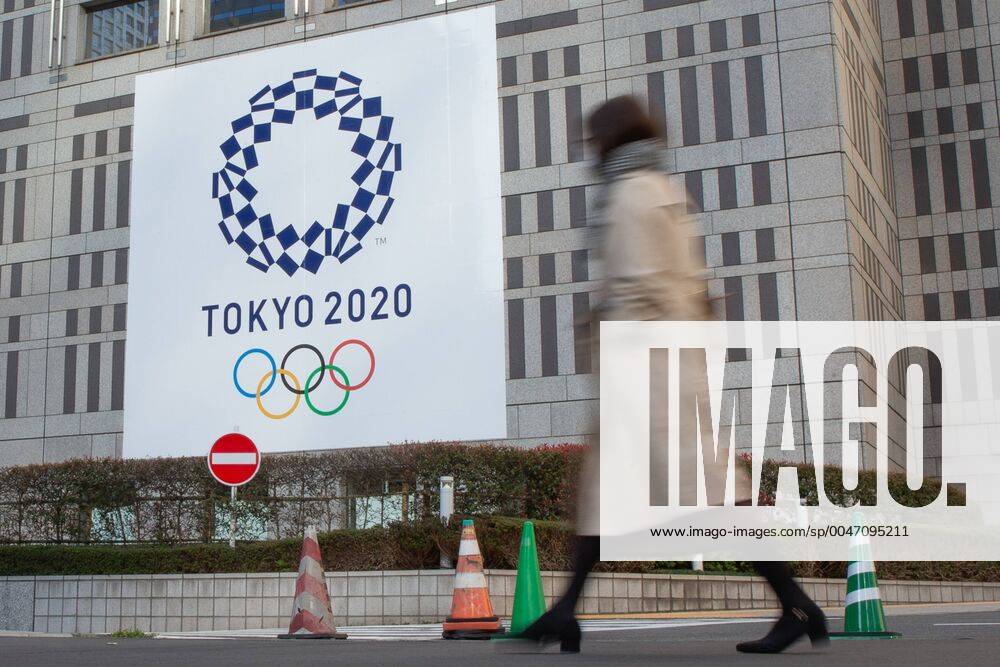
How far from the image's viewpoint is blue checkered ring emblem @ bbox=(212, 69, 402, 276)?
32.9 m

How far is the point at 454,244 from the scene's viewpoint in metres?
32.1

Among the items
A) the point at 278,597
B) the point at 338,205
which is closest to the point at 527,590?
the point at 278,597

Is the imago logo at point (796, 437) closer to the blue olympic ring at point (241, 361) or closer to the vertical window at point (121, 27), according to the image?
the blue olympic ring at point (241, 361)

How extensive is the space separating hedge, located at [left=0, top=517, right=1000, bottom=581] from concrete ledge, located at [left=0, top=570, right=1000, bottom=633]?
18 centimetres

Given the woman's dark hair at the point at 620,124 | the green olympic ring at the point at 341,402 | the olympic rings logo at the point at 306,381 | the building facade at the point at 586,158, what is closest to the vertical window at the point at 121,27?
the building facade at the point at 586,158

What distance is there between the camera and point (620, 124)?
16.4 ft

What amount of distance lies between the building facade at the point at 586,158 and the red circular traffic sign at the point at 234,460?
48.9 feet

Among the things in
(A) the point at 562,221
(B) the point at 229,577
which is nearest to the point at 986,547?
(B) the point at 229,577

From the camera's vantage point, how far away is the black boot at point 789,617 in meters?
4.62

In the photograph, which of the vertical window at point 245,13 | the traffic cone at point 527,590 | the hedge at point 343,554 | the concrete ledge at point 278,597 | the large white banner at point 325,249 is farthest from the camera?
the vertical window at point 245,13

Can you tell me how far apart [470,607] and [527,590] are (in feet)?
2.80

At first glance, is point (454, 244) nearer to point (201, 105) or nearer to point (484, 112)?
point (484, 112)

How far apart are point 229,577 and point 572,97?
800 inches

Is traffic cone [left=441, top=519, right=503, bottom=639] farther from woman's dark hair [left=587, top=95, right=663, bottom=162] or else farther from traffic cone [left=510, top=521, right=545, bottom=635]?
woman's dark hair [left=587, top=95, right=663, bottom=162]
